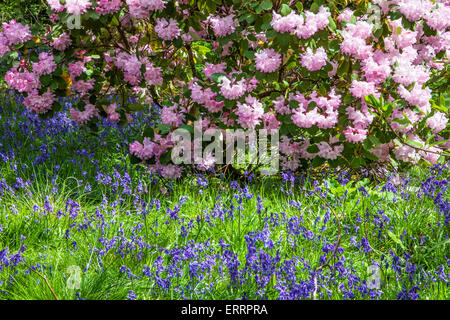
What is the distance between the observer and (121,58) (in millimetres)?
4055

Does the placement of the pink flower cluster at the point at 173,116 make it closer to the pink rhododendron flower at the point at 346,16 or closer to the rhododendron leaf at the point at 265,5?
the rhododendron leaf at the point at 265,5

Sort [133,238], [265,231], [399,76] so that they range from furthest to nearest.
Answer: [399,76], [133,238], [265,231]

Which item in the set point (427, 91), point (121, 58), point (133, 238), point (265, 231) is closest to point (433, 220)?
point (427, 91)

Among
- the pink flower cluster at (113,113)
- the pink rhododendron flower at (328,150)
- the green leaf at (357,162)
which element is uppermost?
the pink flower cluster at (113,113)

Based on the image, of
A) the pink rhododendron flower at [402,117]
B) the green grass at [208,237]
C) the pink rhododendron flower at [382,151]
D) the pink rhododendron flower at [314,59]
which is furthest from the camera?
the pink rhododendron flower at [382,151]

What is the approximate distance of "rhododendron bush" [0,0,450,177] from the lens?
3557 mm

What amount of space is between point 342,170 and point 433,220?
3.53 ft

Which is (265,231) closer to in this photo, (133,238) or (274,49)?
(133,238)

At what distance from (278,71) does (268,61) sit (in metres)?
0.35

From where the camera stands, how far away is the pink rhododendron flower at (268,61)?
11.7ft

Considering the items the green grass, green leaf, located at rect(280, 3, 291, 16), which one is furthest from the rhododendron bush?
the green grass

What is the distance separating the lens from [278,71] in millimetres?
3900

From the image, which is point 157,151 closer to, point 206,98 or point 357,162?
point 206,98

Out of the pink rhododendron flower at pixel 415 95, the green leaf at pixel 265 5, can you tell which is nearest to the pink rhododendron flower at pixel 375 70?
the pink rhododendron flower at pixel 415 95
